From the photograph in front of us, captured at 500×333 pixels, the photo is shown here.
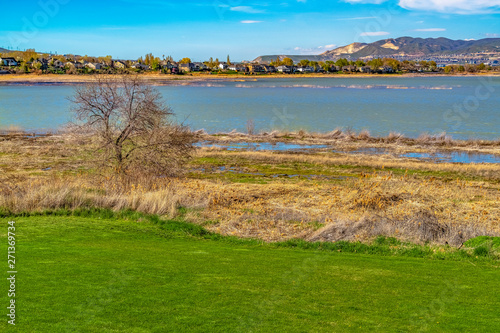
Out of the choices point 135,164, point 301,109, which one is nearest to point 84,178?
point 135,164

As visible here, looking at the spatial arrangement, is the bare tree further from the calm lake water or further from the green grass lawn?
the calm lake water

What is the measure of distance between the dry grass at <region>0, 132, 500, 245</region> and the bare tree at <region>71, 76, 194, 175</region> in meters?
Answer: 1.11

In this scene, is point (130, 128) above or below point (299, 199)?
above

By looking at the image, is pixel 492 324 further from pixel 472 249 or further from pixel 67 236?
pixel 67 236

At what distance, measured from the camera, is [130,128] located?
24109 millimetres

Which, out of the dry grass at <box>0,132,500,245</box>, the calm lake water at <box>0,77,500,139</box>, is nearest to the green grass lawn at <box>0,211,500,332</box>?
the dry grass at <box>0,132,500,245</box>

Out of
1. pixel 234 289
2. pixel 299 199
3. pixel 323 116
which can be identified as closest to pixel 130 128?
pixel 299 199

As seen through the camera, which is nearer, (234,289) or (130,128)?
(234,289)

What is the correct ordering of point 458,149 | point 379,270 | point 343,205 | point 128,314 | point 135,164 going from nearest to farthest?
point 128,314 → point 379,270 → point 343,205 → point 135,164 → point 458,149

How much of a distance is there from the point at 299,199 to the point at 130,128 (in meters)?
9.38

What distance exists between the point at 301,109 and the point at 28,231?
70.3m

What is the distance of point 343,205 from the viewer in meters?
19.9

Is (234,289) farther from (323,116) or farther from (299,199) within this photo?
(323,116)

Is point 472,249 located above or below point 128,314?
below
